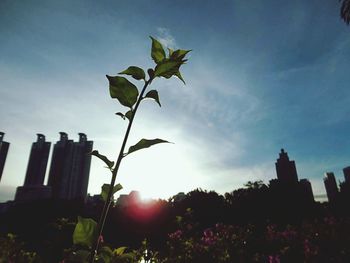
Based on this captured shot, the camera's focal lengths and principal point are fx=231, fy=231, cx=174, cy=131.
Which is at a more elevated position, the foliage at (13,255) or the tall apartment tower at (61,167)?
the tall apartment tower at (61,167)

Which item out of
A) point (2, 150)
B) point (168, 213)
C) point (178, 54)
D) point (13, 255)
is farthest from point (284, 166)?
point (2, 150)

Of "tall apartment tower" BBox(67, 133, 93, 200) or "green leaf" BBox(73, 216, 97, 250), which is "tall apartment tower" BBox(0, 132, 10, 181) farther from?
"green leaf" BBox(73, 216, 97, 250)

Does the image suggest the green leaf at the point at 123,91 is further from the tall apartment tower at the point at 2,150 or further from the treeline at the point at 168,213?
the tall apartment tower at the point at 2,150

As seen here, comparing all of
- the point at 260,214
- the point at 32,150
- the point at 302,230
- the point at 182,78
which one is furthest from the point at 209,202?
the point at 32,150

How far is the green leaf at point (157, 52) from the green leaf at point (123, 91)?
0.50 ft

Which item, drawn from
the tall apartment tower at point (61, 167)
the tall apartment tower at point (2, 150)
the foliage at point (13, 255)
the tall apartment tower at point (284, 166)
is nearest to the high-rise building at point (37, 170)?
the tall apartment tower at point (61, 167)

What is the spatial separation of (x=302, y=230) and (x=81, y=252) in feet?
22.4

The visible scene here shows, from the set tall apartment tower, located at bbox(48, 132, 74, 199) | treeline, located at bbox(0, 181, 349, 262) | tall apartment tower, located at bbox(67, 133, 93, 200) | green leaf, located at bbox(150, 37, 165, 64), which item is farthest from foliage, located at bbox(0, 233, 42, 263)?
tall apartment tower, located at bbox(48, 132, 74, 199)

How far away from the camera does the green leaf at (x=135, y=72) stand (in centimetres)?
84

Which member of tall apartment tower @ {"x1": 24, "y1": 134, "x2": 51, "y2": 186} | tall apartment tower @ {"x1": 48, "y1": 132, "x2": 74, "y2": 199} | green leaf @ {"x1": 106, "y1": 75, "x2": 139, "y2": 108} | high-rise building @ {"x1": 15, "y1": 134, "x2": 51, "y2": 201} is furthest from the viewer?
tall apartment tower @ {"x1": 24, "y1": 134, "x2": 51, "y2": 186}

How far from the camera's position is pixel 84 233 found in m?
0.70

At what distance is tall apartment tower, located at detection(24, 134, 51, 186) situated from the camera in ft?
195

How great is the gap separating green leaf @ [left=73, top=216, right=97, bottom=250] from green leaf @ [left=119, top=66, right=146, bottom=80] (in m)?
0.51

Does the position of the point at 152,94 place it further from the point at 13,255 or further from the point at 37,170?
the point at 37,170
